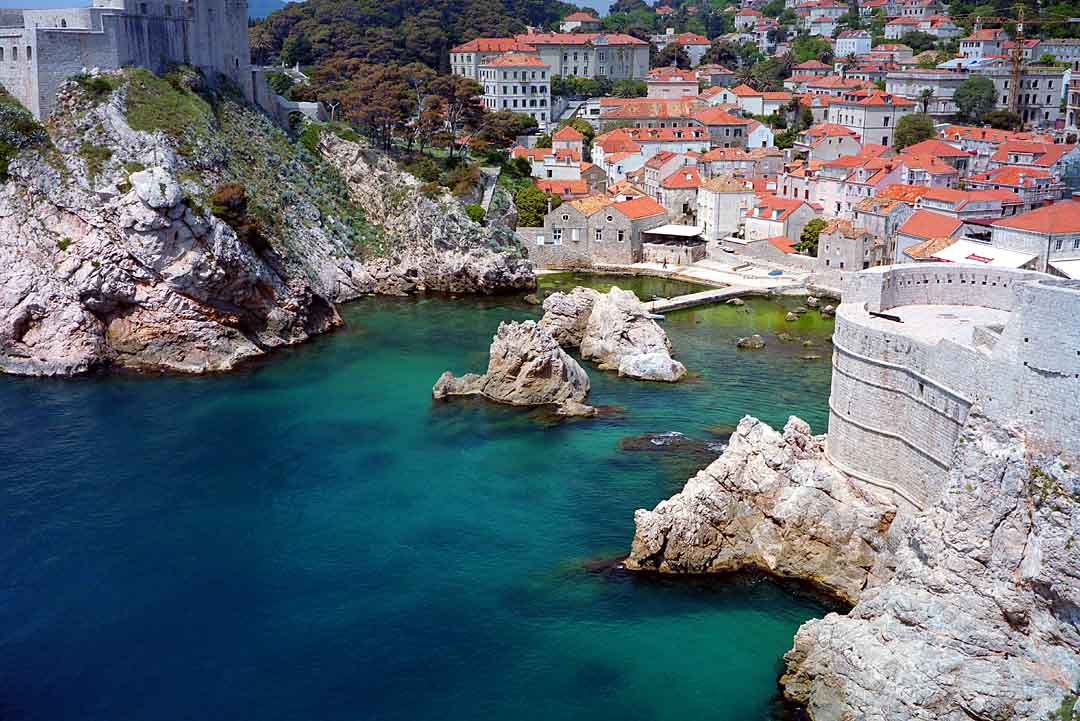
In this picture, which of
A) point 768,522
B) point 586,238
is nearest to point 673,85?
point 586,238

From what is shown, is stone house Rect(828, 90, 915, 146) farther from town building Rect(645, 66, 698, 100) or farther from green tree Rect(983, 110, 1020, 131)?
town building Rect(645, 66, 698, 100)

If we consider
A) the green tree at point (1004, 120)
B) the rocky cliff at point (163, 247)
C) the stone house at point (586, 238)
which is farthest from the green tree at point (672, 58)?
the rocky cliff at point (163, 247)

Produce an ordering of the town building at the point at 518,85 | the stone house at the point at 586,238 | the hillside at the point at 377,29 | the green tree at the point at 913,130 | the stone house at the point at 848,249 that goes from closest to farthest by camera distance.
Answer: the stone house at the point at 848,249, the stone house at the point at 586,238, the green tree at the point at 913,130, the town building at the point at 518,85, the hillside at the point at 377,29

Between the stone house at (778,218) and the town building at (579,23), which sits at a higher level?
the town building at (579,23)

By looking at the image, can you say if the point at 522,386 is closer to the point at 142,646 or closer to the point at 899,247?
the point at 142,646

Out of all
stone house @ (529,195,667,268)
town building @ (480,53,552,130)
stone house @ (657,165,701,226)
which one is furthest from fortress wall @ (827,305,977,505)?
town building @ (480,53,552,130)

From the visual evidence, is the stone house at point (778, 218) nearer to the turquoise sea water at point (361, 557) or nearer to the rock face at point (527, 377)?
the turquoise sea water at point (361, 557)
